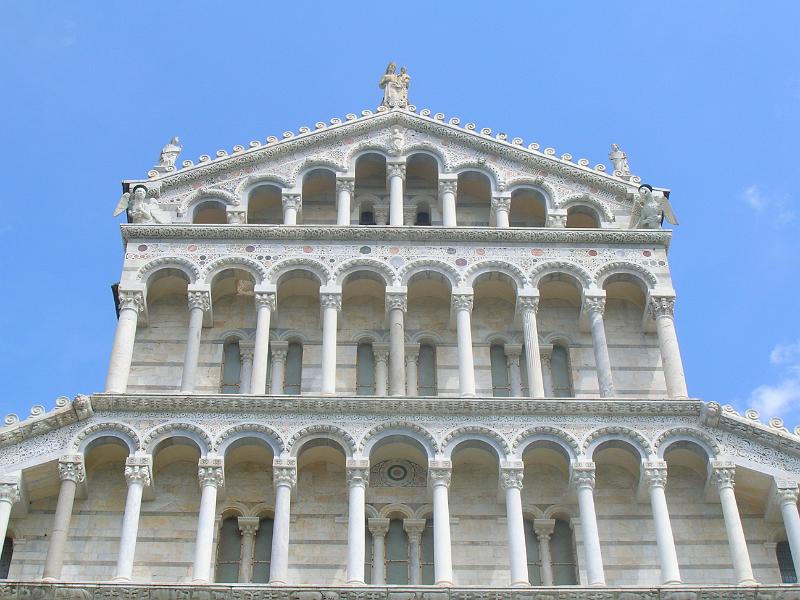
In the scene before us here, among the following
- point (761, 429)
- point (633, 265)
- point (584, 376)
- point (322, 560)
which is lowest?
point (322, 560)

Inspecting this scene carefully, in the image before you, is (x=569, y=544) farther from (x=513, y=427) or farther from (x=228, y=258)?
(x=228, y=258)

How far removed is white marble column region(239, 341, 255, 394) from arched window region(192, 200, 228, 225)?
2.42 meters

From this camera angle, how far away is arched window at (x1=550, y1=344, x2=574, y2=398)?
20.8 m

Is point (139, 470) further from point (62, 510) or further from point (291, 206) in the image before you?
point (291, 206)

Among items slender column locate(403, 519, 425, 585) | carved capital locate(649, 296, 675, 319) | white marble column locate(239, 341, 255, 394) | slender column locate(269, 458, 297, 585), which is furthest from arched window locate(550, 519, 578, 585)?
white marble column locate(239, 341, 255, 394)

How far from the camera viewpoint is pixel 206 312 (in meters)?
21.0

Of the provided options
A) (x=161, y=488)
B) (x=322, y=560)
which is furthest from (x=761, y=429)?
(x=161, y=488)

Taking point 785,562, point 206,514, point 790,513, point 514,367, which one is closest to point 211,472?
point 206,514

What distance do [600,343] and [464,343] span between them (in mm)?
1845

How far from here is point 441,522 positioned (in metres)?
18.1

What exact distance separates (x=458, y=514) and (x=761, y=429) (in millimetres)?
3944

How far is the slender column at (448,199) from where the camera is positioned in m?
22.4

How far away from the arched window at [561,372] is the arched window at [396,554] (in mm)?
3137

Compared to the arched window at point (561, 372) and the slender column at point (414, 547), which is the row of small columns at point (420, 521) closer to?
the slender column at point (414, 547)
